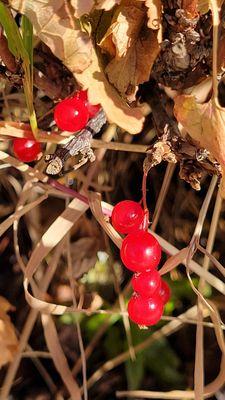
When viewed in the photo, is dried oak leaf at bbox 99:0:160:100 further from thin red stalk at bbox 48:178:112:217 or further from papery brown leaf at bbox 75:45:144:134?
thin red stalk at bbox 48:178:112:217

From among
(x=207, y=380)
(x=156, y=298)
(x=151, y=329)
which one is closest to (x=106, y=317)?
(x=151, y=329)

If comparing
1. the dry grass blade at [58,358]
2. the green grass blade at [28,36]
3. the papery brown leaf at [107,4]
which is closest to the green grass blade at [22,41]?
the green grass blade at [28,36]

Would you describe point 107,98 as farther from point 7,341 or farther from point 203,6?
point 7,341

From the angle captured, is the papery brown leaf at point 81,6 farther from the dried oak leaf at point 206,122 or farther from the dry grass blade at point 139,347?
the dry grass blade at point 139,347

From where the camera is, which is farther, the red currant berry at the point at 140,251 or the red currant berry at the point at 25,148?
the red currant berry at the point at 25,148

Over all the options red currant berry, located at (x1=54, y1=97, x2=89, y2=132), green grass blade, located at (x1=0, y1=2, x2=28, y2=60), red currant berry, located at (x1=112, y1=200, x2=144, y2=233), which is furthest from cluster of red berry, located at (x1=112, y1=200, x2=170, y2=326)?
green grass blade, located at (x1=0, y1=2, x2=28, y2=60)

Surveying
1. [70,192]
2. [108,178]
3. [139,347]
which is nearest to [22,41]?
[70,192]
